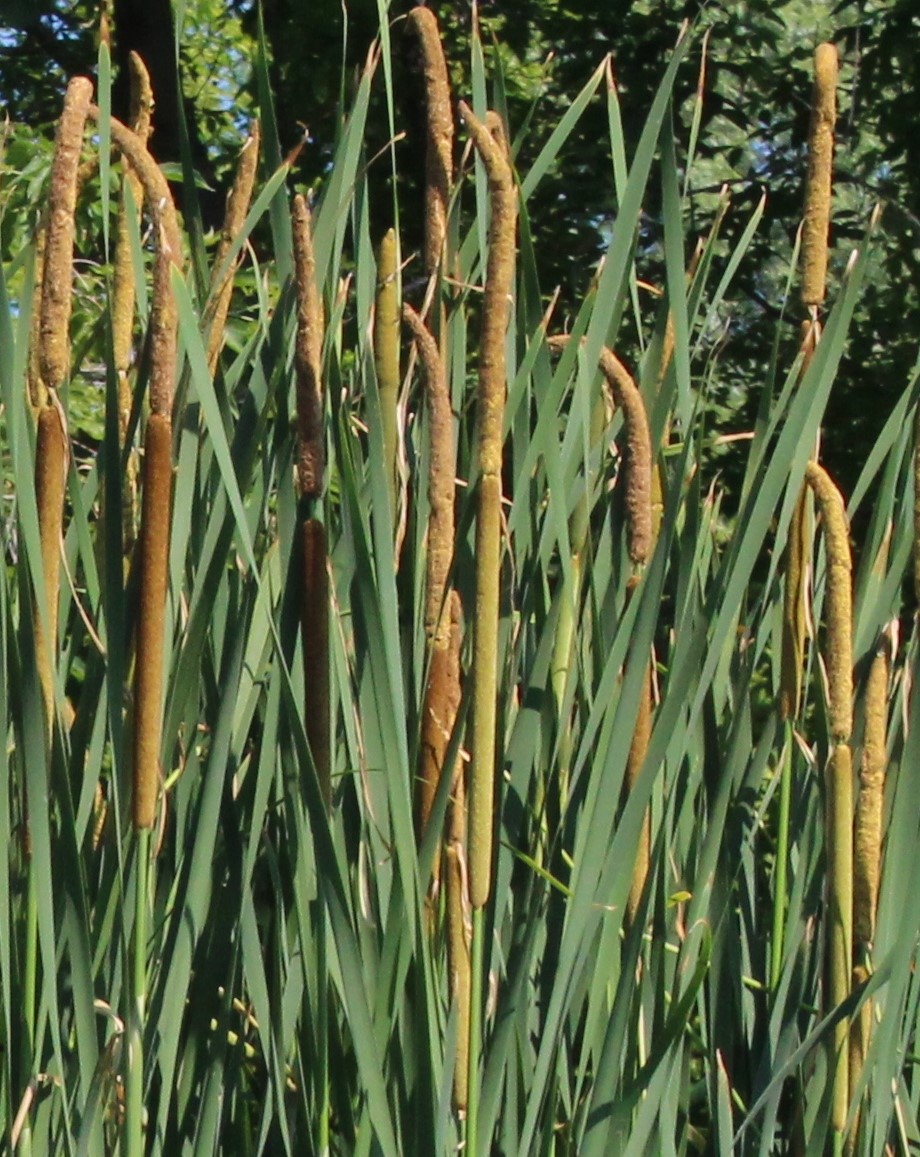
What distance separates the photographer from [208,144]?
5055mm

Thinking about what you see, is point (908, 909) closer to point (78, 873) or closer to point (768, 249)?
point (78, 873)

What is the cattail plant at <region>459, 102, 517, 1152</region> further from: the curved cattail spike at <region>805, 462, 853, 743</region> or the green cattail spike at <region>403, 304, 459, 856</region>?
the curved cattail spike at <region>805, 462, 853, 743</region>

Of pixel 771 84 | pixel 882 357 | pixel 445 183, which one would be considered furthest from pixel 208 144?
pixel 445 183

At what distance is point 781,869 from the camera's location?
0.91 meters

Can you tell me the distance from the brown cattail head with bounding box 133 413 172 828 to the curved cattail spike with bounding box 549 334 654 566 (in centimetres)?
23

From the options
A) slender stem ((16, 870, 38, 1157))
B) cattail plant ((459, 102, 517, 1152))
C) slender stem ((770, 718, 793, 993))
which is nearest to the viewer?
cattail plant ((459, 102, 517, 1152))

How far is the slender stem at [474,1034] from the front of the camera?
72 centimetres

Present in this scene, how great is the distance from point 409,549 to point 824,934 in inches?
11.7

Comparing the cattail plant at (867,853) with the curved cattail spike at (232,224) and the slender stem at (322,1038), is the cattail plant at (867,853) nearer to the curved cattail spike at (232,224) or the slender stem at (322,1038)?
the slender stem at (322,1038)

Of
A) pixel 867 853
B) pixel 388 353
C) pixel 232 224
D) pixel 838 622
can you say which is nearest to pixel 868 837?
pixel 867 853

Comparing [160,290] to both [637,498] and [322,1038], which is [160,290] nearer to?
[637,498]

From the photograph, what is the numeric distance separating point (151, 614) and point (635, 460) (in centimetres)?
25

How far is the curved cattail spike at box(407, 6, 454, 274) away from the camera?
2.61ft

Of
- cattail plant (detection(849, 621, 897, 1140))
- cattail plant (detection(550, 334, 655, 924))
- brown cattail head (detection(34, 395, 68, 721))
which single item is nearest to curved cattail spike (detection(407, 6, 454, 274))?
cattail plant (detection(550, 334, 655, 924))
